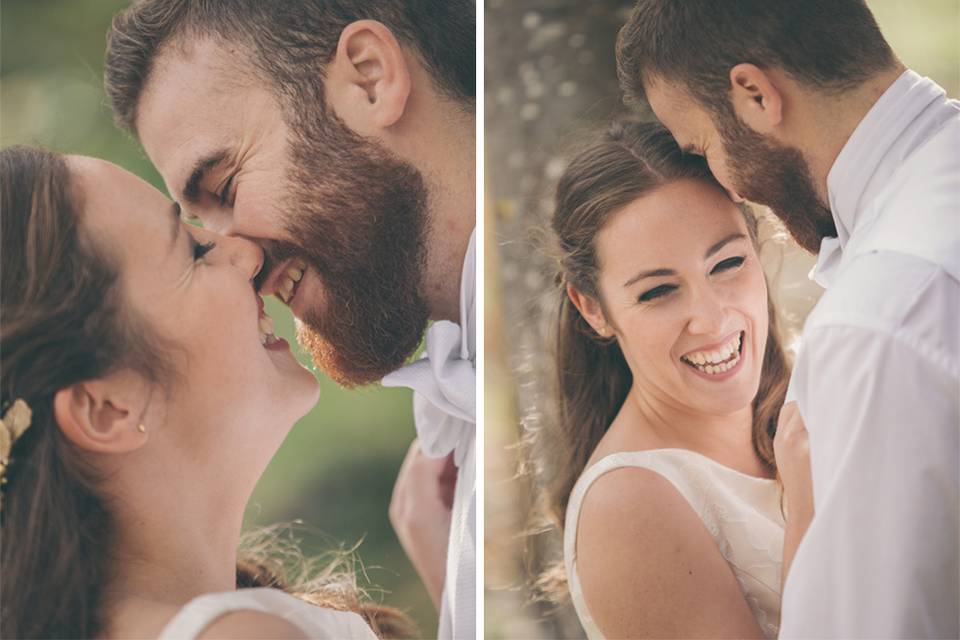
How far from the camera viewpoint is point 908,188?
229 cm

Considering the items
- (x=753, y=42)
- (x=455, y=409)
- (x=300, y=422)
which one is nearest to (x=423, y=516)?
(x=455, y=409)

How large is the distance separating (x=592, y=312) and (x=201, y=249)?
2.70ft

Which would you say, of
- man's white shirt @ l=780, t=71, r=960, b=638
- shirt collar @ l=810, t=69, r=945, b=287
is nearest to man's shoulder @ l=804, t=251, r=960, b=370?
man's white shirt @ l=780, t=71, r=960, b=638

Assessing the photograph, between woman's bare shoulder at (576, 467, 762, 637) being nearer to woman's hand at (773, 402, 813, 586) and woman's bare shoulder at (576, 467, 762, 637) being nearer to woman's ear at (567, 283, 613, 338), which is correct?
woman's hand at (773, 402, 813, 586)

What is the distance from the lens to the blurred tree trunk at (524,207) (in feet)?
8.58

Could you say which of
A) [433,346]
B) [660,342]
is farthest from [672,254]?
[433,346]

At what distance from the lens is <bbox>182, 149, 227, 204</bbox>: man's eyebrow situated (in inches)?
98.7

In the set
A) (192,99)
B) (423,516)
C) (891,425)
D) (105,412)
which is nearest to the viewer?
(891,425)

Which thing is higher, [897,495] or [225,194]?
[225,194]

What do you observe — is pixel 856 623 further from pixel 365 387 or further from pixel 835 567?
pixel 365 387

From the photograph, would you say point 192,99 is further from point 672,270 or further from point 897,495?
point 897,495

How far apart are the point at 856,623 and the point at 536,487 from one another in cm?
73

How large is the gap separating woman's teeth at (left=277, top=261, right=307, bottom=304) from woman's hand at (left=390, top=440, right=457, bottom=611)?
0.45m

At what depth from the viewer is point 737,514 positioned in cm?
242
